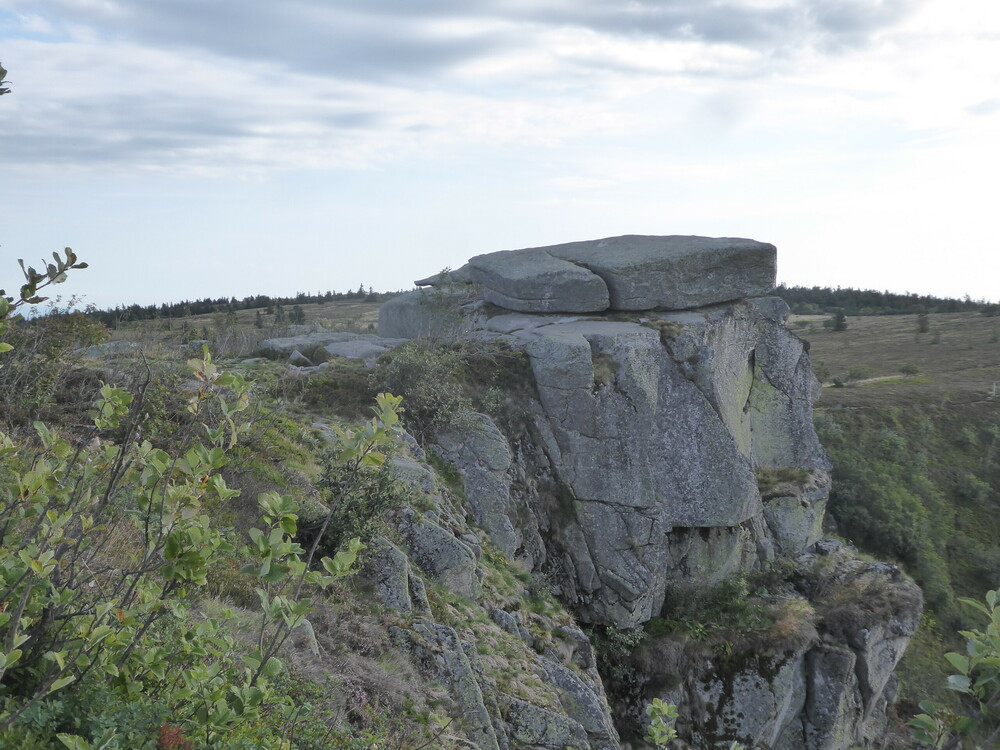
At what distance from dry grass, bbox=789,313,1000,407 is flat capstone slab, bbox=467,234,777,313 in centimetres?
1904

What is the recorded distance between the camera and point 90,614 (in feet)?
10.1

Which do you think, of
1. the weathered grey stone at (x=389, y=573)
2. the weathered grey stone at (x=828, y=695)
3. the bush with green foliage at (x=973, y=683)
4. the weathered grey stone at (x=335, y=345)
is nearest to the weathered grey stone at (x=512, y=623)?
the weathered grey stone at (x=389, y=573)

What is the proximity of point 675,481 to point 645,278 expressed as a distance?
5287 mm

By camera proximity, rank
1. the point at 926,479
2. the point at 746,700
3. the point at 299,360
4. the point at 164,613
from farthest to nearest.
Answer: the point at 926,479 → the point at 299,360 → the point at 746,700 → the point at 164,613

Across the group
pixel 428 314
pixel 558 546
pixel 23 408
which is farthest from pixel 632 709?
pixel 23 408

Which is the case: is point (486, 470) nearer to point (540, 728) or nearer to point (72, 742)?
point (540, 728)

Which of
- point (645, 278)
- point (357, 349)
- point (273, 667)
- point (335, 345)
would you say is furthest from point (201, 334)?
point (273, 667)

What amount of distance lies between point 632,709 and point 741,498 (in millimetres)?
5240

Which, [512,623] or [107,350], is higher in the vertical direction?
[107,350]

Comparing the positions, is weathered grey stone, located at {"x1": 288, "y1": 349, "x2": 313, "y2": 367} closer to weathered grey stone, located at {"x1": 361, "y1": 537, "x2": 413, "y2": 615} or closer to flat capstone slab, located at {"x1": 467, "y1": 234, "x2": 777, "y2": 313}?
flat capstone slab, located at {"x1": 467, "y1": 234, "x2": 777, "y2": 313}

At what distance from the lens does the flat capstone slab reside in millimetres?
16875

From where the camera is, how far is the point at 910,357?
155ft

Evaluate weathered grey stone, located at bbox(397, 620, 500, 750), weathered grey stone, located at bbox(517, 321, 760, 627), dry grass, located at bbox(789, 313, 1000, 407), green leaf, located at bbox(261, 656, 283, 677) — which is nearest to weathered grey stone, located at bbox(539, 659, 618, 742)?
weathered grey stone, located at bbox(397, 620, 500, 750)

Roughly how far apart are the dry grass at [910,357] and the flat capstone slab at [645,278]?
19041 mm
